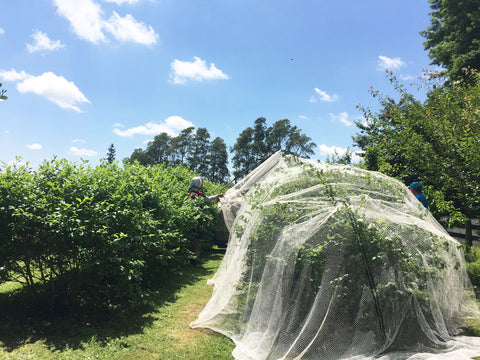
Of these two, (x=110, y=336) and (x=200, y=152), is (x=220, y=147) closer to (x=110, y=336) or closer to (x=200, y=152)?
(x=200, y=152)

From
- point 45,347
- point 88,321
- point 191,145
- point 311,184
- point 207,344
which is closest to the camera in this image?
point 45,347

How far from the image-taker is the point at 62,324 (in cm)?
388

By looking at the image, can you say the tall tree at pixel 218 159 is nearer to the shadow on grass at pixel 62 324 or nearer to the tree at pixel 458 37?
the tree at pixel 458 37

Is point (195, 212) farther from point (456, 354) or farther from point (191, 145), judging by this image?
point (191, 145)

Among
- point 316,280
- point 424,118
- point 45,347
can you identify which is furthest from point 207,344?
point 424,118

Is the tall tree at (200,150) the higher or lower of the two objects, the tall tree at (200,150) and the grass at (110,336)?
the higher

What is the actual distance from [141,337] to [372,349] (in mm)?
2580

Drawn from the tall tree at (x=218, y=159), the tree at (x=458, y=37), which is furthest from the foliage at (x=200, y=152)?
the tree at (x=458, y=37)

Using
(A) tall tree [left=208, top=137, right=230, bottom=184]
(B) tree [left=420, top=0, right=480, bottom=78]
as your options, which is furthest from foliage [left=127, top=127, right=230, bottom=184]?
(B) tree [left=420, top=0, right=480, bottom=78]

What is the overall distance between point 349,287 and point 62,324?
11.4ft

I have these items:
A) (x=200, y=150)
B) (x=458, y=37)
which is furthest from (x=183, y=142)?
(x=458, y=37)

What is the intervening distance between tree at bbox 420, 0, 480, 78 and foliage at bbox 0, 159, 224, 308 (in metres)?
13.9

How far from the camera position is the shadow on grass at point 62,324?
3.51 metres

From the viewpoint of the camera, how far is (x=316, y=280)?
3289 millimetres
